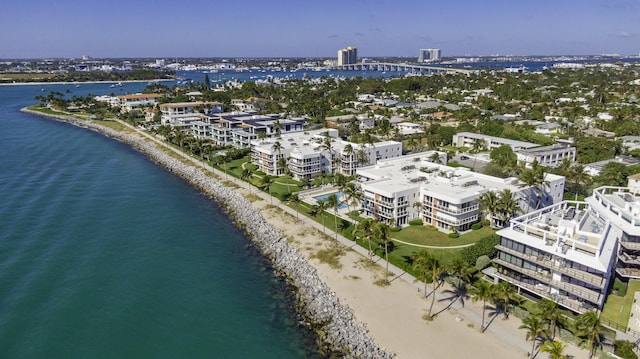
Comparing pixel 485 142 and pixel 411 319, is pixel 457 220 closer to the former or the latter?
pixel 411 319

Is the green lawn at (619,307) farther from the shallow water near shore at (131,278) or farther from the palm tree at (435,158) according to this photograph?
the palm tree at (435,158)

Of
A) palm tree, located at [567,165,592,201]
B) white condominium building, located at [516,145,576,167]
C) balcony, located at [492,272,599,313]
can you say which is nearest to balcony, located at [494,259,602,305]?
balcony, located at [492,272,599,313]

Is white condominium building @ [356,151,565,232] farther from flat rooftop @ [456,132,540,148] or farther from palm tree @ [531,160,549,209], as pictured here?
flat rooftop @ [456,132,540,148]

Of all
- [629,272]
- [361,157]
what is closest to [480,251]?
[629,272]

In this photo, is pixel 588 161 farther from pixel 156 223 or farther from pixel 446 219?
pixel 156 223

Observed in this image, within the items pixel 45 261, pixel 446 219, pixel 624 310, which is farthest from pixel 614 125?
pixel 45 261

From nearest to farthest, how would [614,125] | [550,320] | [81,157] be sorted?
1. [550,320]
2. [81,157]
3. [614,125]
